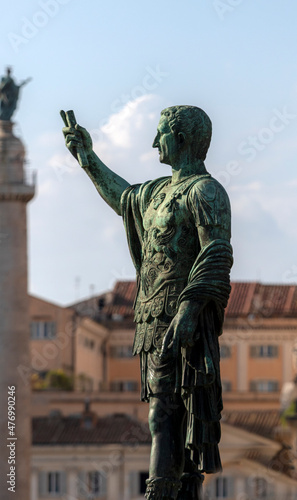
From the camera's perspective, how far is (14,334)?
7844 centimetres

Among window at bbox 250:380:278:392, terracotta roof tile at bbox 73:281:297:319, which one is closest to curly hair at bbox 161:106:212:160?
terracotta roof tile at bbox 73:281:297:319

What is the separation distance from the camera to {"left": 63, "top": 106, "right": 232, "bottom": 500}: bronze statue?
13.3 m

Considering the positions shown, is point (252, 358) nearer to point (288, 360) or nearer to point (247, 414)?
point (288, 360)

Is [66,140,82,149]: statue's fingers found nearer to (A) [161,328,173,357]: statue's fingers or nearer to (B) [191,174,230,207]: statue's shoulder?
(B) [191,174,230,207]: statue's shoulder

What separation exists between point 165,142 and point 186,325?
1.39 metres

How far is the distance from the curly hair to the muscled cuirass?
0.34 meters

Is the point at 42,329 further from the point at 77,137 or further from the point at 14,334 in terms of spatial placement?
the point at 77,137

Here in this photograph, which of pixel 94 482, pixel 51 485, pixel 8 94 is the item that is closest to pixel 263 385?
pixel 94 482

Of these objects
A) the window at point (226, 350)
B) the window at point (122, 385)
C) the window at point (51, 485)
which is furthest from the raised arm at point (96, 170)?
the window at point (122, 385)

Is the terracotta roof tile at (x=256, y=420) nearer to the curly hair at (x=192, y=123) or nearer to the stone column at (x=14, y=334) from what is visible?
the stone column at (x=14, y=334)

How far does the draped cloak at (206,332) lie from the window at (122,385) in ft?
Result: 358

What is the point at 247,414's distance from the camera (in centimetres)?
10675

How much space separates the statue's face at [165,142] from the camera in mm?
13734

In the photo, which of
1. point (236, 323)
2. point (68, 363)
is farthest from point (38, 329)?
point (236, 323)
